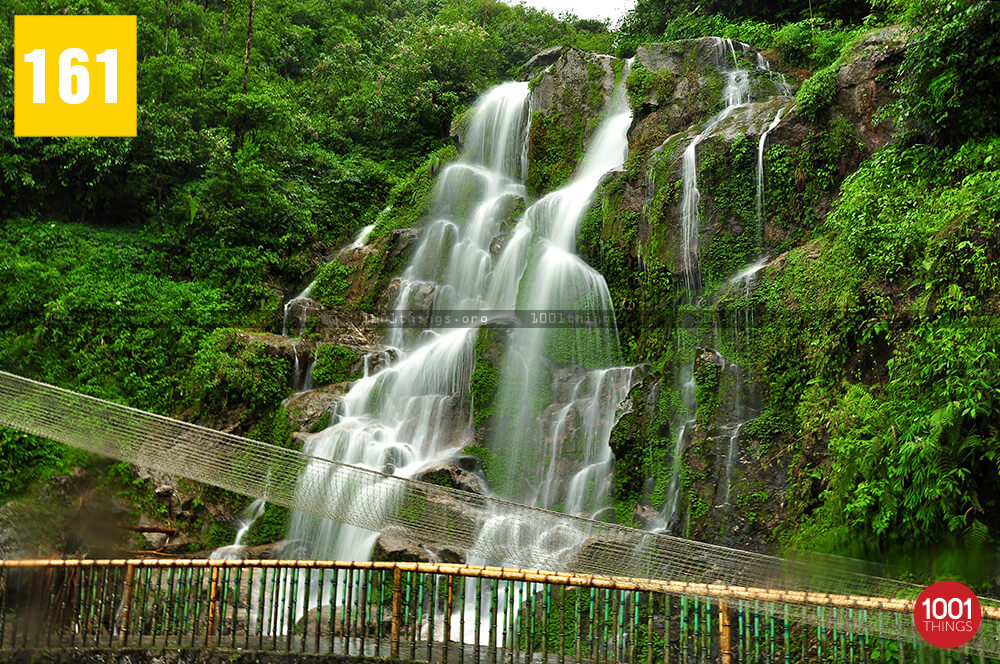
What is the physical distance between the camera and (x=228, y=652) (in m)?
4.87

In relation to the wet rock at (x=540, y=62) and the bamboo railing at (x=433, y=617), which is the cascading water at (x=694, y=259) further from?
the wet rock at (x=540, y=62)

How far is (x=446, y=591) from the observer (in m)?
5.09

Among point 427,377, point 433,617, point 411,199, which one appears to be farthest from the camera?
point 411,199

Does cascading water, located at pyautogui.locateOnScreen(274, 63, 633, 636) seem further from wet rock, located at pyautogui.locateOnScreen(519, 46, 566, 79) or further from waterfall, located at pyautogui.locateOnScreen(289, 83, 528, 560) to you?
wet rock, located at pyautogui.locateOnScreen(519, 46, 566, 79)

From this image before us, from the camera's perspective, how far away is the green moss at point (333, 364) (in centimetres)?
1127

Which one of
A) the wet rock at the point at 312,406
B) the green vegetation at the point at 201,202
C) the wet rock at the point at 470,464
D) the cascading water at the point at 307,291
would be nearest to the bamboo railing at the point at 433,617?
the wet rock at the point at 470,464

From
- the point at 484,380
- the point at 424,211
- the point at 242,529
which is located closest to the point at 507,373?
the point at 484,380

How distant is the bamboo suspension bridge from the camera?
14.1ft

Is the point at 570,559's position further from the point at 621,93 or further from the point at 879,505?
the point at 621,93

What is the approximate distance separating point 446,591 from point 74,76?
10412 mm

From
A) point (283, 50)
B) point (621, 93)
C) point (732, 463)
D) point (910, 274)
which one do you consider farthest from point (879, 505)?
point (283, 50)

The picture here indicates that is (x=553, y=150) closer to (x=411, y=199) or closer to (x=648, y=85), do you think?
(x=648, y=85)

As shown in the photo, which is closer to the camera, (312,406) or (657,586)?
(657,586)

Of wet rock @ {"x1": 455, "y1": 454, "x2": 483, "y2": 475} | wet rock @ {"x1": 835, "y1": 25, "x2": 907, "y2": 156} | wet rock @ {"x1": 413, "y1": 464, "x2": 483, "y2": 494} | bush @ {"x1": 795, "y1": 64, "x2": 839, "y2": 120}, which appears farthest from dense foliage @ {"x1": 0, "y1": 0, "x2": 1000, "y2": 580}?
wet rock @ {"x1": 413, "y1": 464, "x2": 483, "y2": 494}
